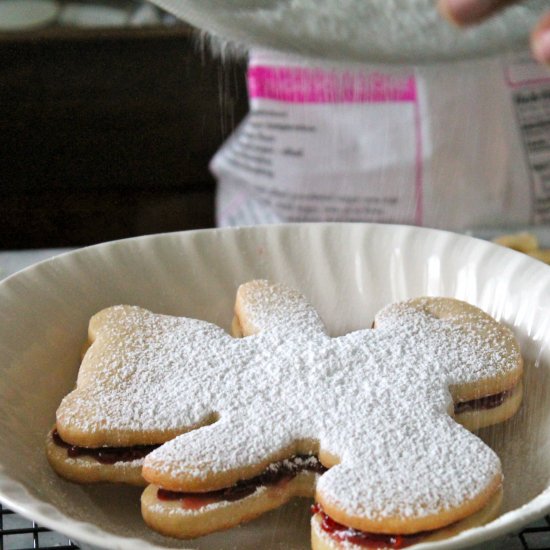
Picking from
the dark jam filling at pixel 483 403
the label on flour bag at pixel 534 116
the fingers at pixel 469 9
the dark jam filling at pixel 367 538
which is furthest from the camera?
the label on flour bag at pixel 534 116

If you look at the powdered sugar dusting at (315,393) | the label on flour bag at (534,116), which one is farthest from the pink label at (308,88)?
the powdered sugar dusting at (315,393)

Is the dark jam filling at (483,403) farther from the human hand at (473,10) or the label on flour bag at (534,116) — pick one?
the label on flour bag at (534,116)

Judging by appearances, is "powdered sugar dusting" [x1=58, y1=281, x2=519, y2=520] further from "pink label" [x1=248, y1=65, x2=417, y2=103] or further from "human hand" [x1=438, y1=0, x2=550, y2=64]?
"pink label" [x1=248, y1=65, x2=417, y2=103]

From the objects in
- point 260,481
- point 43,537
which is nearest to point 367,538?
point 260,481

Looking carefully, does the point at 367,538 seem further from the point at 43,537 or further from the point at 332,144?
the point at 332,144

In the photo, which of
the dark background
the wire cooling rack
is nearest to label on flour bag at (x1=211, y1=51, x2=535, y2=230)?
the dark background

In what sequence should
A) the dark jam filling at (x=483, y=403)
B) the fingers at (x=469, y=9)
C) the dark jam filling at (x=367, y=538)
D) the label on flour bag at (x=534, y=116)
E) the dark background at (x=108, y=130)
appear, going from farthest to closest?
the dark background at (x=108, y=130) < the label on flour bag at (x=534, y=116) < the dark jam filling at (x=483, y=403) < the dark jam filling at (x=367, y=538) < the fingers at (x=469, y=9)
